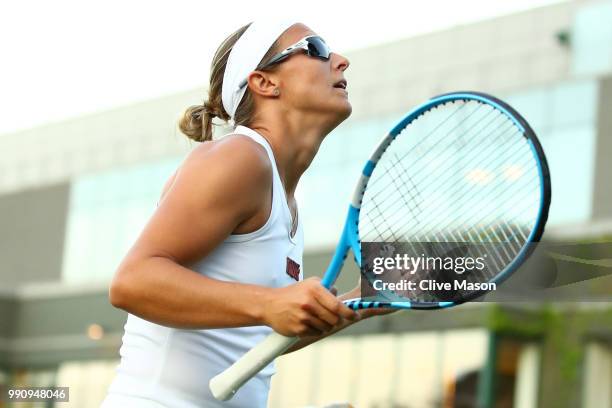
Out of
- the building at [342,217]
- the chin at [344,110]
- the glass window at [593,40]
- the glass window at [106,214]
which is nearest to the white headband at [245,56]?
the chin at [344,110]

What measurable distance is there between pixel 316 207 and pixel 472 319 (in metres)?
5.12

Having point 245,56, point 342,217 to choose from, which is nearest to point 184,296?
point 245,56

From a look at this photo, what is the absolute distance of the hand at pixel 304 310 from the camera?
9.07 ft

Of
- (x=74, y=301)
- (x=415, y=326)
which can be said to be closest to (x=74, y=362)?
(x=74, y=301)

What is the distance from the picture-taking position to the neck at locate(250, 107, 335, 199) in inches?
132

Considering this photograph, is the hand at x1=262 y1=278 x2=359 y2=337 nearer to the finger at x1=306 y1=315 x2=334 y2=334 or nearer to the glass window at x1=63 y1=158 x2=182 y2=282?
the finger at x1=306 y1=315 x2=334 y2=334

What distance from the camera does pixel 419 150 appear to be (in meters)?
4.11

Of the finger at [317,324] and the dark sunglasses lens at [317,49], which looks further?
the dark sunglasses lens at [317,49]

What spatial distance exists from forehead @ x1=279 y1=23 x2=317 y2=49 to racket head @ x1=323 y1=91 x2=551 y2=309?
370 mm

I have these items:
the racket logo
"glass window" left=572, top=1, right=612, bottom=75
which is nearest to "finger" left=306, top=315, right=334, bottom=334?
the racket logo

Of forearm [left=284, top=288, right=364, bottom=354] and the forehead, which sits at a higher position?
the forehead

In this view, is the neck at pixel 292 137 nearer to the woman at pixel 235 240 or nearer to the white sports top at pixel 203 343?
the woman at pixel 235 240

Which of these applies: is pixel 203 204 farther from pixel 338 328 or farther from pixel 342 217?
pixel 342 217

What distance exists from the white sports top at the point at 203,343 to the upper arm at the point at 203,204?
12 cm
